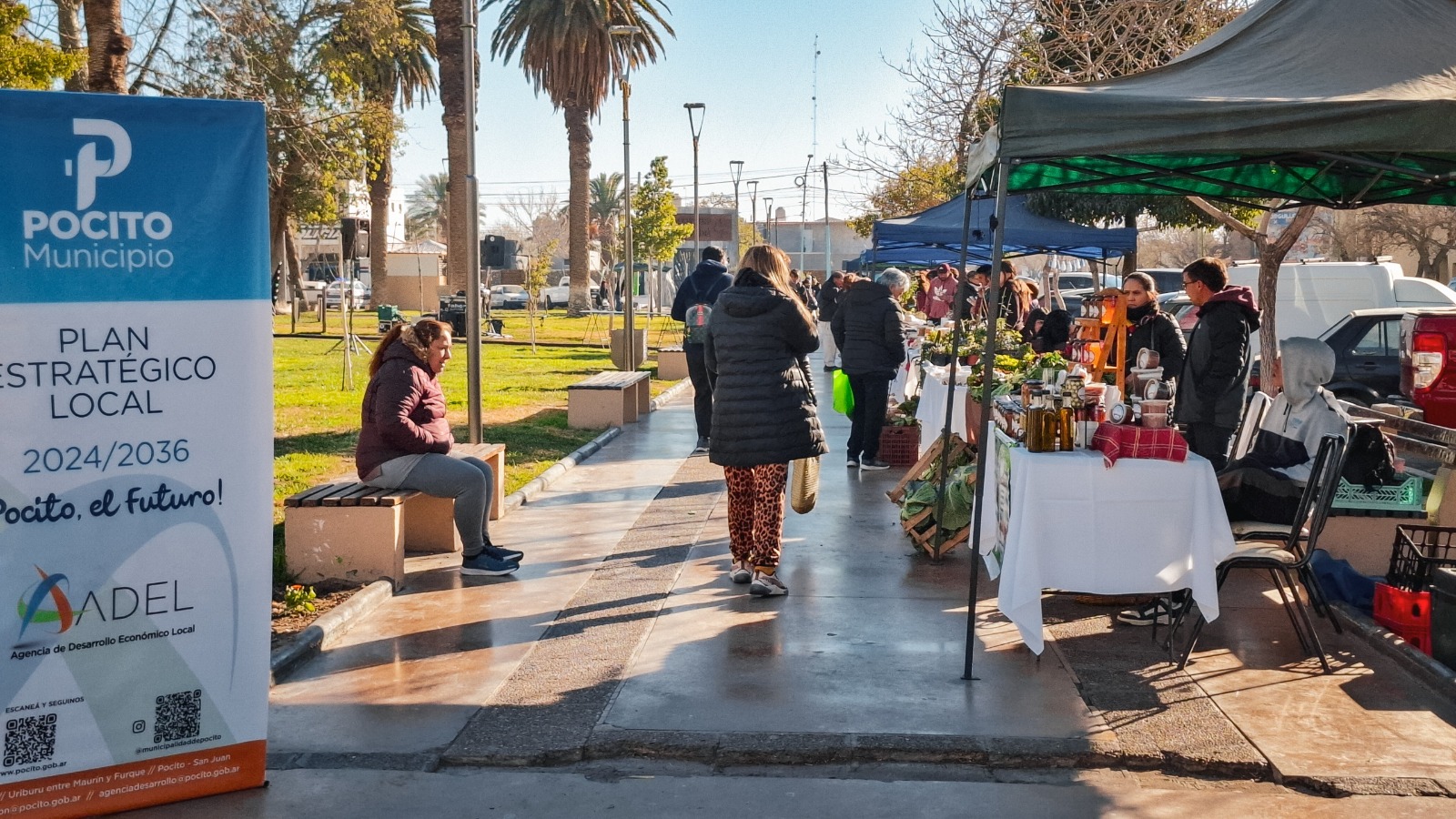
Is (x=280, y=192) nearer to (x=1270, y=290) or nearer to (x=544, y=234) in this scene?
(x=1270, y=290)

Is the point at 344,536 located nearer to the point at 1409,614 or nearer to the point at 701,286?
the point at 701,286

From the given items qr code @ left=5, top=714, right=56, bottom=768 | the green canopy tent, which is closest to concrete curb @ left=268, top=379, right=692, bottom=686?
qr code @ left=5, top=714, right=56, bottom=768

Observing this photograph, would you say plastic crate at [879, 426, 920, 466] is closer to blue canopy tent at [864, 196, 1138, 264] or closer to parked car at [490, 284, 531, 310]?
blue canopy tent at [864, 196, 1138, 264]

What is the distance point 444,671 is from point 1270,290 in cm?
954

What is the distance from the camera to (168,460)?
415 cm

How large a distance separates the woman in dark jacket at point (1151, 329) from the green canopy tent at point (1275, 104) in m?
1.89

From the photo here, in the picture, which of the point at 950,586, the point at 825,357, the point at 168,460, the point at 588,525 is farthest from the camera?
the point at 825,357

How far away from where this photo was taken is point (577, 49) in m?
37.3

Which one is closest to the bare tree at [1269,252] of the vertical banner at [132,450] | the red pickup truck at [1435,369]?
the red pickup truck at [1435,369]

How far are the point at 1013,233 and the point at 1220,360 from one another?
22.8 feet

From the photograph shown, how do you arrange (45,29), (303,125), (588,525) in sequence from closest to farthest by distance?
(588,525)
(45,29)
(303,125)

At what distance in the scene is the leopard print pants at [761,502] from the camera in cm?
688

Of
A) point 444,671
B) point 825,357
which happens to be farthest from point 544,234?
point 444,671

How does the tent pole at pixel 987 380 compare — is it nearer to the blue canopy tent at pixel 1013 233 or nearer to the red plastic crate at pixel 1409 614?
the red plastic crate at pixel 1409 614
